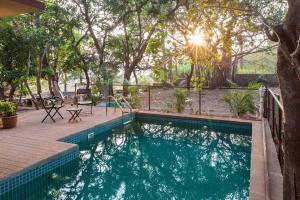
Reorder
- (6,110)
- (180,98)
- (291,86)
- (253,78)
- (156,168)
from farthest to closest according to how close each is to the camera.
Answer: (253,78) → (180,98) → (6,110) → (156,168) → (291,86)

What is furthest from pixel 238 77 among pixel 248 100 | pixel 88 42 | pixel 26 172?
pixel 26 172

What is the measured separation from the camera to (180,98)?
24.7 ft

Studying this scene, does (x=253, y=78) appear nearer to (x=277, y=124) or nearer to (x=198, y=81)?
(x=277, y=124)

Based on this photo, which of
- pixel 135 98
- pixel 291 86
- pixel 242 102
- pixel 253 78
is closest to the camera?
pixel 291 86

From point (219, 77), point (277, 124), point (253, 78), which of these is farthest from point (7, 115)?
point (253, 78)

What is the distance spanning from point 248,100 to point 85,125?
4404 mm

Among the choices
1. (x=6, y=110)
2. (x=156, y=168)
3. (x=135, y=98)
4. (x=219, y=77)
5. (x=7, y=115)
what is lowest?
(x=156, y=168)

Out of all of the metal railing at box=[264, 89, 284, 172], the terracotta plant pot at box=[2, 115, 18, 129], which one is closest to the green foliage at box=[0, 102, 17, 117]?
the terracotta plant pot at box=[2, 115, 18, 129]

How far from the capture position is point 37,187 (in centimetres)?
343

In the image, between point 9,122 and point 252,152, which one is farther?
point 9,122

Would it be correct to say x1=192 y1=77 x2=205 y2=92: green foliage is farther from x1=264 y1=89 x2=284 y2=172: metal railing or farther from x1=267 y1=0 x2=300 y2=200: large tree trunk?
x1=267 y1=0 x2=300 y2=200: large tree trunk

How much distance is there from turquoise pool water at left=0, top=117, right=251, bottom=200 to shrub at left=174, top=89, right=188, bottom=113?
106 cm

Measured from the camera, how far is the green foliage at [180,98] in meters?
7.39

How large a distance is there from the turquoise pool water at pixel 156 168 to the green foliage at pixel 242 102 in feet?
2.31
